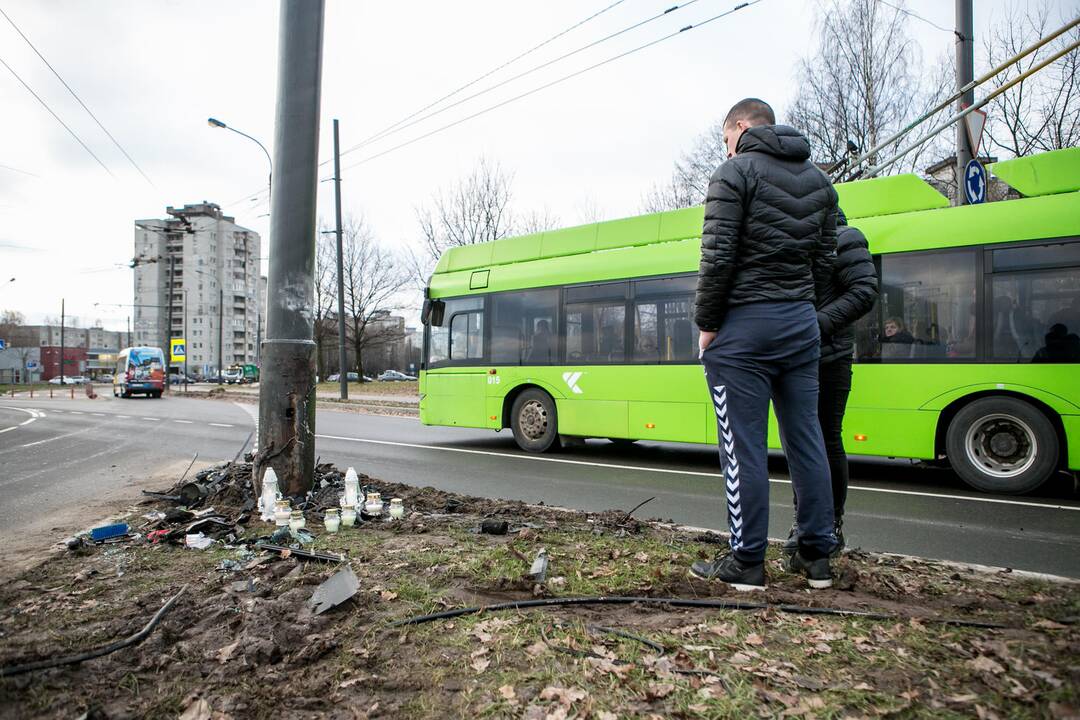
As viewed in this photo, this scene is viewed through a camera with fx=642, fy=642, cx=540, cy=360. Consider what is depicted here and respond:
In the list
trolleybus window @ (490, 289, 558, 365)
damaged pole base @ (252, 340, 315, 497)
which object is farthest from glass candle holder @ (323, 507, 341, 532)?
trolleybus window @ (490, 289, 558, 365)

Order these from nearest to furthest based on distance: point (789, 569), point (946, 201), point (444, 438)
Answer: point (789, 569) → point (946, 201) → point (444, 438)

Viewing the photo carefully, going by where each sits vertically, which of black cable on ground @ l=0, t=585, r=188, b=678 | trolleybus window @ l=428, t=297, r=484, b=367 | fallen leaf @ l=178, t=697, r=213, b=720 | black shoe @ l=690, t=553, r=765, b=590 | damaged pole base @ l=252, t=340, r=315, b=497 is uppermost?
trolleybus window @ l=428, t=297, r=484, b=367

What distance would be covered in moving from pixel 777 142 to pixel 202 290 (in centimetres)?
12726

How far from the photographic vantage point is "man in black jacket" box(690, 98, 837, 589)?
302cm

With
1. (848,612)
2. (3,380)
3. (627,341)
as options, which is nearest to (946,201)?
(627,341)

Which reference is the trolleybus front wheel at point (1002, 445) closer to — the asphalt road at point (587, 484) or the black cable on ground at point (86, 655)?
the asphalt road at point (587, 484)

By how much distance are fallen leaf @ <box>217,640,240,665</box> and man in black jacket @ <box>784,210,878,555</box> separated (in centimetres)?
275

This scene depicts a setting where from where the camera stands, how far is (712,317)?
307cm

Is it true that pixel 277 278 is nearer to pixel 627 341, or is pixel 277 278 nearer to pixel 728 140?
pixel 728 140

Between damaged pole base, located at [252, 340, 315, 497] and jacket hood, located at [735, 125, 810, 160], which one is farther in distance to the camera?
damaged pole base, located at [252, 340, 315, 497]

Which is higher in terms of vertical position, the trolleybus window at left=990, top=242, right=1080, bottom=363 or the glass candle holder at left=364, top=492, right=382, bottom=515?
the trolleybus window at left=990, top=242, right=1080, bottom=363

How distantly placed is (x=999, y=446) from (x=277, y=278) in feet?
24.0

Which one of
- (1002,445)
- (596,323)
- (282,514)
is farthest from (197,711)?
(596,323)

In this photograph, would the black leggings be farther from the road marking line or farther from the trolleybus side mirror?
the trolleybus side mirror
